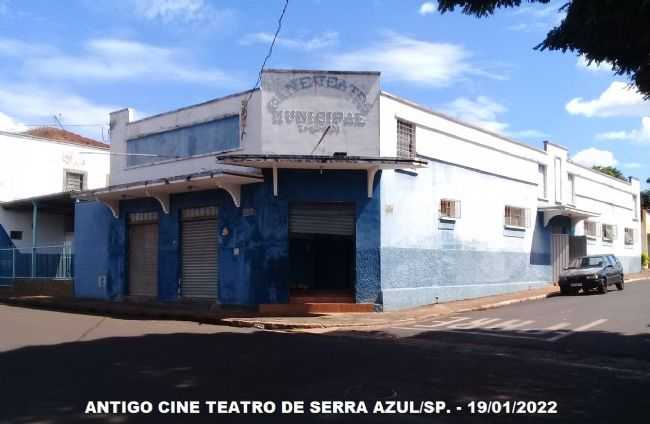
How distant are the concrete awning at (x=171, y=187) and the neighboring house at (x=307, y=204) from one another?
62 millimetres

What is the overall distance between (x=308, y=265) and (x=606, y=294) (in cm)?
1148

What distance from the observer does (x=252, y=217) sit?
17.8 meters

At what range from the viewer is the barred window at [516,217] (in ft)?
80.1

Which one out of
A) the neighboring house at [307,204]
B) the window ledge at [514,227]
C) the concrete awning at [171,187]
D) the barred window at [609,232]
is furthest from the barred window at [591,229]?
the concrete awning at [171,187]

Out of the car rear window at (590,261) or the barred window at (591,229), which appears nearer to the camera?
the car rear window at (590,261)

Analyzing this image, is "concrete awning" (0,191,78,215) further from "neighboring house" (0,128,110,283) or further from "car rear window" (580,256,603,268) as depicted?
"car rear window" (580,256,603,268)

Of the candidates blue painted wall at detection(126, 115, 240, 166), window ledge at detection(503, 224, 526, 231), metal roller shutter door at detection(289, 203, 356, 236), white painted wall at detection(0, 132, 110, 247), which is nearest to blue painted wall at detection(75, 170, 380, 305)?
metal roller shutter door at detection(289, 203, 356, 236)

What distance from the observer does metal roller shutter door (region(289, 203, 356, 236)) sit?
1769cm

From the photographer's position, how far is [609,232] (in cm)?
3525

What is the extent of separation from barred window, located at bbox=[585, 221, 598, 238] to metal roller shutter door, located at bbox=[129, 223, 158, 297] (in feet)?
72.7

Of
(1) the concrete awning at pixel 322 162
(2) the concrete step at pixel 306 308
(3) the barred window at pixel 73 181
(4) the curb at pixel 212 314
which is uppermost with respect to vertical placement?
(3) the barred window at pixel 73 181

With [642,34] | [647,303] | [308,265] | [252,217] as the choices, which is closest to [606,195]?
[647,303]

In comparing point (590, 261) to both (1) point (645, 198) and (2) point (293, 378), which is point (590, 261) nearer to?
(2) point (293, 378)

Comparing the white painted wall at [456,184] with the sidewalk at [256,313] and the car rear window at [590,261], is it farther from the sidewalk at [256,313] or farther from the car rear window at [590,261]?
the car rear window at [590,261]
